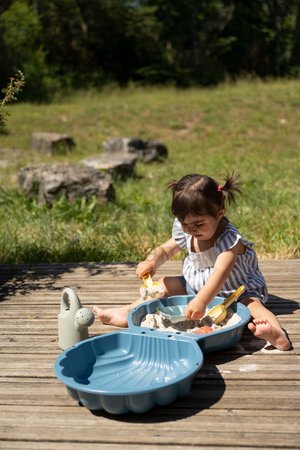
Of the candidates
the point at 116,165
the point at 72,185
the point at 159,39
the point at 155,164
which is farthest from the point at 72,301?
the point at 159,39

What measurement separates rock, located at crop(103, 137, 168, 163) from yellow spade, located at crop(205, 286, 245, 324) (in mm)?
7758

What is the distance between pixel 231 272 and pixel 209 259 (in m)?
0.12

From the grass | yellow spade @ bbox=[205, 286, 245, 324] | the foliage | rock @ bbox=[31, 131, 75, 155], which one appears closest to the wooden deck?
yellow spade @ bbox=[205, 286, 245, 324]

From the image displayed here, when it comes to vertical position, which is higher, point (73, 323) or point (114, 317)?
point (73, 323)

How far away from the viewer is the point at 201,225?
110 inches

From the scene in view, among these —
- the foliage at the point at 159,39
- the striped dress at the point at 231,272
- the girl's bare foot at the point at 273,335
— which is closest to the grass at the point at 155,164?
the striped dress at the point at 231,272

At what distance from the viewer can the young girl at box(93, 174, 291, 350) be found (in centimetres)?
266

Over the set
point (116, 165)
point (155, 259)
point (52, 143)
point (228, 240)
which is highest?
point (228, 240)

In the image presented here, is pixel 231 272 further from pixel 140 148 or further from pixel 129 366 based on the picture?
pixel 140 148

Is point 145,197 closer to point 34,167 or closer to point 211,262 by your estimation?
point 34,167

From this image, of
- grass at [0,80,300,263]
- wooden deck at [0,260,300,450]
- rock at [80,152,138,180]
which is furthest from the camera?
rock at [80,152,138,180]

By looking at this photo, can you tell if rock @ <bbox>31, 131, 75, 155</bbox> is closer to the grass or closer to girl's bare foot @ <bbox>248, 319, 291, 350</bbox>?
the grass

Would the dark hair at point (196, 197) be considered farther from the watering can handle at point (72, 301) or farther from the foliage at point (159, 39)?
the foliage at point (159, 39)

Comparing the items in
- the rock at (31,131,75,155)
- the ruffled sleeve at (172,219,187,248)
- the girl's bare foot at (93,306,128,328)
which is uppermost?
the ruffled sleeve at (172,219,187,248)
